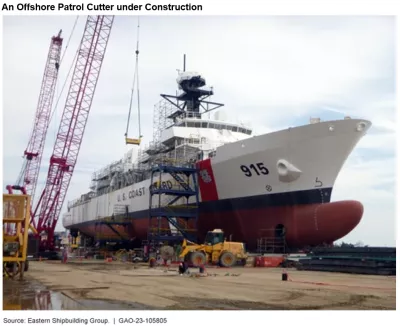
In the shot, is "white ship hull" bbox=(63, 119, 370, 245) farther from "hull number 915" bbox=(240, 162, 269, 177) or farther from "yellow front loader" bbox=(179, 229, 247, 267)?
"yellow front loader" bbox=(179, 229, 247, 267)

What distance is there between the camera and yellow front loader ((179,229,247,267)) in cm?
2184

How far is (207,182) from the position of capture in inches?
1183

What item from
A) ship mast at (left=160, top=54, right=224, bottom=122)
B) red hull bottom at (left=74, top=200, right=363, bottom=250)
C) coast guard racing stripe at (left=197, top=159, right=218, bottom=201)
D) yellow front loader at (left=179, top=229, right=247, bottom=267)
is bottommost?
yellow front loader at (left=179, top=229, right=247, bottom=267)

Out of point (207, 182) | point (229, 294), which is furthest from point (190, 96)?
point (229, 294)

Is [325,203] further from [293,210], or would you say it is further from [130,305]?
[130,305]

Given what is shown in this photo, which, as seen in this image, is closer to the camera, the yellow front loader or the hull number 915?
the yellow front loader

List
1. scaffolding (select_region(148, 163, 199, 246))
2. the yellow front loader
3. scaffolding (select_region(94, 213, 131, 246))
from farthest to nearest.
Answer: scaffolding (select_region(94, 213, 131, 246)), scaffolding (select_region(148, 163, 199, 246)), the yellow front loader

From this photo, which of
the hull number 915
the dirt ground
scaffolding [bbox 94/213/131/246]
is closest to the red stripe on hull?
the hull number 915

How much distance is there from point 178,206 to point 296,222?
8.41 m

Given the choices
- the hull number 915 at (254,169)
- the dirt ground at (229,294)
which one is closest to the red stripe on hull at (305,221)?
the hull number 915 at (254,169)

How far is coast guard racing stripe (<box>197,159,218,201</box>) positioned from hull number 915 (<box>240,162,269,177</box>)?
2791 mm

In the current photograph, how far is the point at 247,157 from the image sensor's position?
27109mm

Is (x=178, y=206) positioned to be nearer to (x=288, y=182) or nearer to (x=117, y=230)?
(x=288, y=182)

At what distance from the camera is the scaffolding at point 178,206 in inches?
1171
